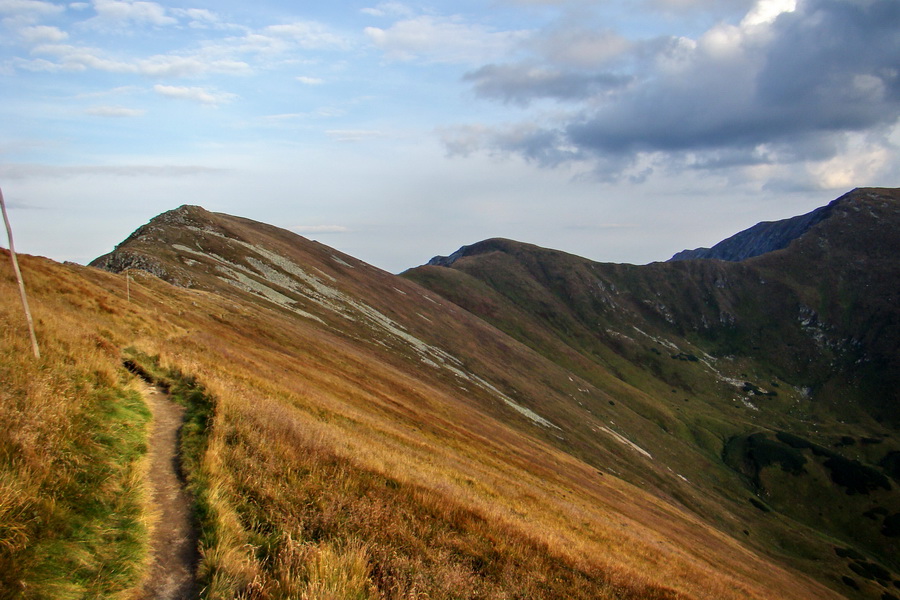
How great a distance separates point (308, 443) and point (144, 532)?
14.0 feet

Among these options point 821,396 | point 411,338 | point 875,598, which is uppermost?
point 411,338

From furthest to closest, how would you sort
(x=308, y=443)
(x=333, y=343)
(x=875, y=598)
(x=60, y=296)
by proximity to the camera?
1. (x=875, y=598)
2. (x=333, y=343)
3. (x=60, y=296)
4. (x=308, y=443)

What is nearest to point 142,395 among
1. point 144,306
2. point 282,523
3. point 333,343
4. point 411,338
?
point 282,523

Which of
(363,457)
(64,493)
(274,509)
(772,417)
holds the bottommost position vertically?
(772,417)

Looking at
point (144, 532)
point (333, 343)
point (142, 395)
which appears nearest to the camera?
point (144, 532)

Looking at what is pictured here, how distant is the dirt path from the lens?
6.29m

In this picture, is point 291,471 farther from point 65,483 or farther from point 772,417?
point 772,417

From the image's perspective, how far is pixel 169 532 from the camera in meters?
7.43

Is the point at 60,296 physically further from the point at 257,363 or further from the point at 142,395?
A: the point at 142,395

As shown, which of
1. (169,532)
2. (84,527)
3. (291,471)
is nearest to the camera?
(84,527)

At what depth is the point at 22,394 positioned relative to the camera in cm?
884

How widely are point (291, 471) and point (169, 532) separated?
93.1 inches

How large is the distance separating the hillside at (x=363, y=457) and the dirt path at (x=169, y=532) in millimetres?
295

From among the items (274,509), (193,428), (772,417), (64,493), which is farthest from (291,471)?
(772,417)
